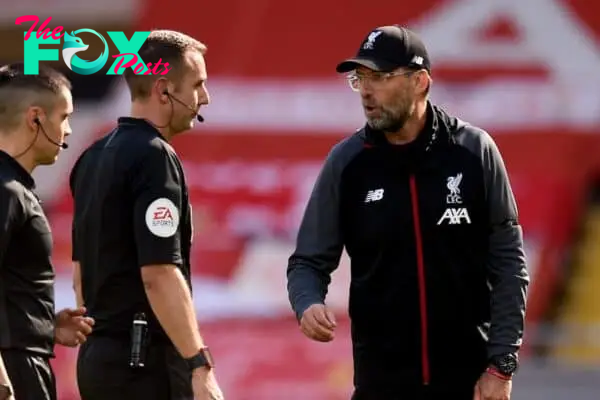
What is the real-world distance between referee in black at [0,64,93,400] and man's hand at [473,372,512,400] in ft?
4.20

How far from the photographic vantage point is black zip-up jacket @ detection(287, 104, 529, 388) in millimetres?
4758

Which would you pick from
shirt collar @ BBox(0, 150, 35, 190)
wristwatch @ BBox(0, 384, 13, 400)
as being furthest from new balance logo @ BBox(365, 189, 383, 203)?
wristwatch @ BBox(0, 384, 13, 400)

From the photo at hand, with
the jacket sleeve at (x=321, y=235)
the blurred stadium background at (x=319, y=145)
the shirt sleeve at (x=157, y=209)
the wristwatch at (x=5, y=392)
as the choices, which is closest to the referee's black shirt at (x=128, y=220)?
the shirt sleeve at (x=157, y=209)

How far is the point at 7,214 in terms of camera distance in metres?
4.37

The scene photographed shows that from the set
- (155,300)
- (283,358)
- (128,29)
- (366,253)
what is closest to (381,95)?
(366,253)

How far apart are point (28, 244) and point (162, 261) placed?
0.43 m

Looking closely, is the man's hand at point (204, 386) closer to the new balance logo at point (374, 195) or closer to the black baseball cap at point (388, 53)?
the new balance logo at point (374, 195)

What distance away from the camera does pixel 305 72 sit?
1271 cm

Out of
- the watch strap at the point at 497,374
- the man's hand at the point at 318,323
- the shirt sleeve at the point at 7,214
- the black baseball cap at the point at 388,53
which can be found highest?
the black baseball cap at the point at 388,53

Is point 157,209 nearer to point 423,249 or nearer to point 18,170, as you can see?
point 18,170

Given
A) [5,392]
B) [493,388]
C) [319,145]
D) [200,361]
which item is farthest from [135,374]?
[319,145]

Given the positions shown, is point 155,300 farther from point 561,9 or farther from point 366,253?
point 561,9

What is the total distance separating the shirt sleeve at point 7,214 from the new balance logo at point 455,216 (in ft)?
4.45

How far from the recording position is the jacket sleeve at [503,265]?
4707 millimetres
